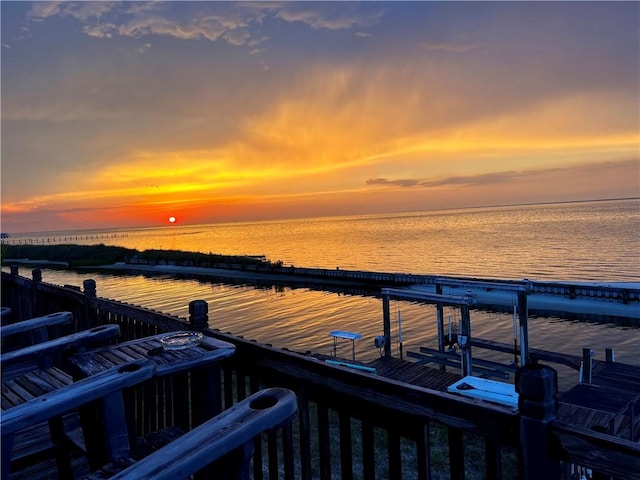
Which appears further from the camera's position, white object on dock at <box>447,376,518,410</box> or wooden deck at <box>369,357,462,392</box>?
wooden deck at <box>369,357,462,392</box>

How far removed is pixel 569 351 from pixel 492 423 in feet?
72.5

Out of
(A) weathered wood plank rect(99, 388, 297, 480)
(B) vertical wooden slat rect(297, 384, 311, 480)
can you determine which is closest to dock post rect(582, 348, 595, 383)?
(B) vertical wooden slat rect(297, 384, 311, 480)

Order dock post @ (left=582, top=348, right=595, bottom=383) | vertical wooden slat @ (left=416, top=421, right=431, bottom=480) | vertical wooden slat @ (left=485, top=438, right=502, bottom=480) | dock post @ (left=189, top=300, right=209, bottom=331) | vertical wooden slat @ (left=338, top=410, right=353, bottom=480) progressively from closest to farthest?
vertical wooden slat @ (left=485, top=438, right=502, bottom=480) < vertical wooden slat @ (left=416, top=421, right=431, bottom=480) < vertical wooden slat @ (left=338, top=410, right=353, bottom=480) < dock post @ (left=189, top=300, right=209, bottom=331) < dock post @ (left=582, top=348, right=595, bottom=383)

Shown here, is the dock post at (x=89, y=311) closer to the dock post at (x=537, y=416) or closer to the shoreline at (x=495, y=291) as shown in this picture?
the dock post at (x=537, y=416)

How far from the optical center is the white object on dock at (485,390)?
35.2ft

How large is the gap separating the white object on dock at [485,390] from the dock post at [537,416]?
9.29 m

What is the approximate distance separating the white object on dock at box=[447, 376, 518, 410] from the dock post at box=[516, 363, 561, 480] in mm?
9288

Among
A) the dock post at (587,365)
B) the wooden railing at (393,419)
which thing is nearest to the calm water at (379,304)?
the dock post at (587,365)

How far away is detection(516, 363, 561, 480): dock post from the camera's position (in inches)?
76.7

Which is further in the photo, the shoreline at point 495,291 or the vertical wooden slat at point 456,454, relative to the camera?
the shoreline at point 495,291

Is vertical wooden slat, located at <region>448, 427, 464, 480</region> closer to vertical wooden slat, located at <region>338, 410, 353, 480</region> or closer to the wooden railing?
the wooden railing

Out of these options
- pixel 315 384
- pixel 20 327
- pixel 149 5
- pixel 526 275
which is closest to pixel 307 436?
pixel 315 384

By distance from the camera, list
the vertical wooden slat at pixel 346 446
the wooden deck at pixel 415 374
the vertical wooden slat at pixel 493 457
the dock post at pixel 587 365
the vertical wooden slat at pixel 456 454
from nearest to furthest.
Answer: the vertical wooden slat at pixel 493 457, the vertical wooden slat at pixel 456 454, the vertical wooden slat at pixel 346 446, the wooden deck at pixel 415 374, the dock post at pixel 587 365

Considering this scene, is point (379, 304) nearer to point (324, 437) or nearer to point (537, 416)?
point (324, 437)
